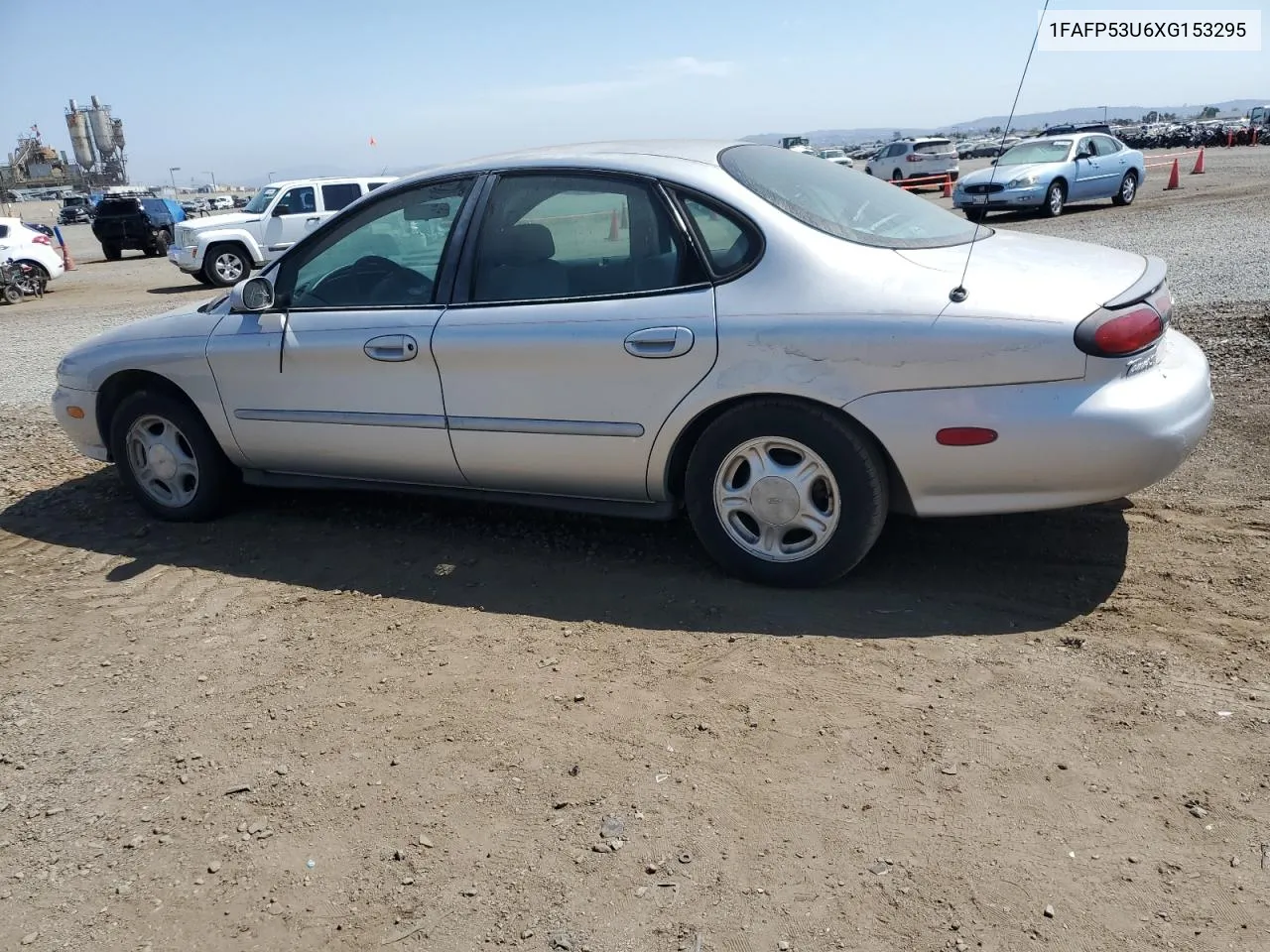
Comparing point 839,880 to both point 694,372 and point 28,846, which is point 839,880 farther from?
point 28,846

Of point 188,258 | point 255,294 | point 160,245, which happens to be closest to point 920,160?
point 160,245

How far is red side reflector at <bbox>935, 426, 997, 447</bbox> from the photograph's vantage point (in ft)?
11.5

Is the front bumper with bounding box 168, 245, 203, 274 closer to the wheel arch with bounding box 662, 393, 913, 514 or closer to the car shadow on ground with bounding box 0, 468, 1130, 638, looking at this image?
the car shadow on ground with bounding box 0, 468, 1130, 638

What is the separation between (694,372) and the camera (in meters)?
3.82

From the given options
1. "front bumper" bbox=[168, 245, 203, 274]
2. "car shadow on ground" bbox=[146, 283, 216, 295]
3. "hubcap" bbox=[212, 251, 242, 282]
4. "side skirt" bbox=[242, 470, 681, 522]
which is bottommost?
"car shadow on ground" bbox=[146, 283, 216, 295]

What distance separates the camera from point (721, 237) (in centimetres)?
389

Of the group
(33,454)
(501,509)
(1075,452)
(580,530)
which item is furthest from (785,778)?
(33,454)

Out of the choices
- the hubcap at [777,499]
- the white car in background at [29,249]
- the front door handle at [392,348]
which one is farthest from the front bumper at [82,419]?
the white car in background at [29,249]

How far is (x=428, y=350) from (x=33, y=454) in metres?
3.91

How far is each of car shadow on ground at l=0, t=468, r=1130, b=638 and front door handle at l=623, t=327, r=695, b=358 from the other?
92 cm

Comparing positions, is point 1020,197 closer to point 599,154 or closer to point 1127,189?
point 1127,189

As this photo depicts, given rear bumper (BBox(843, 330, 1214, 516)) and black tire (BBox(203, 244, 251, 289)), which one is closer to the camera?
rear bumper (BBox(843, 330, 1214, 516))

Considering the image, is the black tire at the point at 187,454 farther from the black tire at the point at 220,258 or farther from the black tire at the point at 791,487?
the black tire at the point at 220,258

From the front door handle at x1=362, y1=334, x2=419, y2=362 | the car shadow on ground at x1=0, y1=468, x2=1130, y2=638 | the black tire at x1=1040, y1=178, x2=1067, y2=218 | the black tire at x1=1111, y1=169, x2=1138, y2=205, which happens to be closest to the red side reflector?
the car shadow on ground at x1=0, y1=468, x2=1130, y2=638
